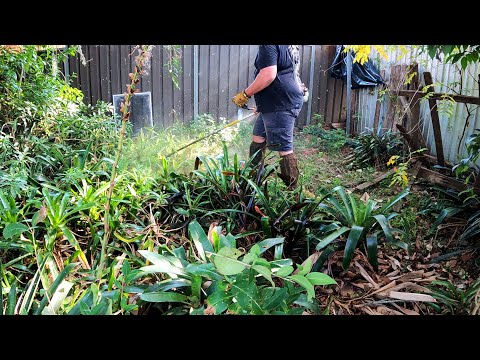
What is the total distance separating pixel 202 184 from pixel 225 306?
1.31 m

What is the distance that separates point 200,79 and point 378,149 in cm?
219

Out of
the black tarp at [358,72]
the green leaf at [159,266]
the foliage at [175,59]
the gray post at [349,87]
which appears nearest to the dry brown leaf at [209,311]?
the green leaf at [159,266]

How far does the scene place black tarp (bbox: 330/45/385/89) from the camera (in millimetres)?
4266

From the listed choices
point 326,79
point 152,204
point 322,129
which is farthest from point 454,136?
point 152,204

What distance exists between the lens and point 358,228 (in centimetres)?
146

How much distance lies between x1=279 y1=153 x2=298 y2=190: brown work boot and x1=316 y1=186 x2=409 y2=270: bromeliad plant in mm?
624

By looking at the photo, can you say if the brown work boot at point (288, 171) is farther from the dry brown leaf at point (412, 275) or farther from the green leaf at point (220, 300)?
the green leaf at point (220, 300)

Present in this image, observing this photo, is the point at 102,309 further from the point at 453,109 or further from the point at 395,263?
the point at 453,109

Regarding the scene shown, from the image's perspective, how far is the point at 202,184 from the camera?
204 centimetres

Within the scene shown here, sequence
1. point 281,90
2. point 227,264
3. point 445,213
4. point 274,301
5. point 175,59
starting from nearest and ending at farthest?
point 227,264 < point 274,301 < point 445,213 < point 281,90 < point 175,59

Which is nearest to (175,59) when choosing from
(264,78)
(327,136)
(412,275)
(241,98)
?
(241,98)

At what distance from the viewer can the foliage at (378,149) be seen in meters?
3.54
